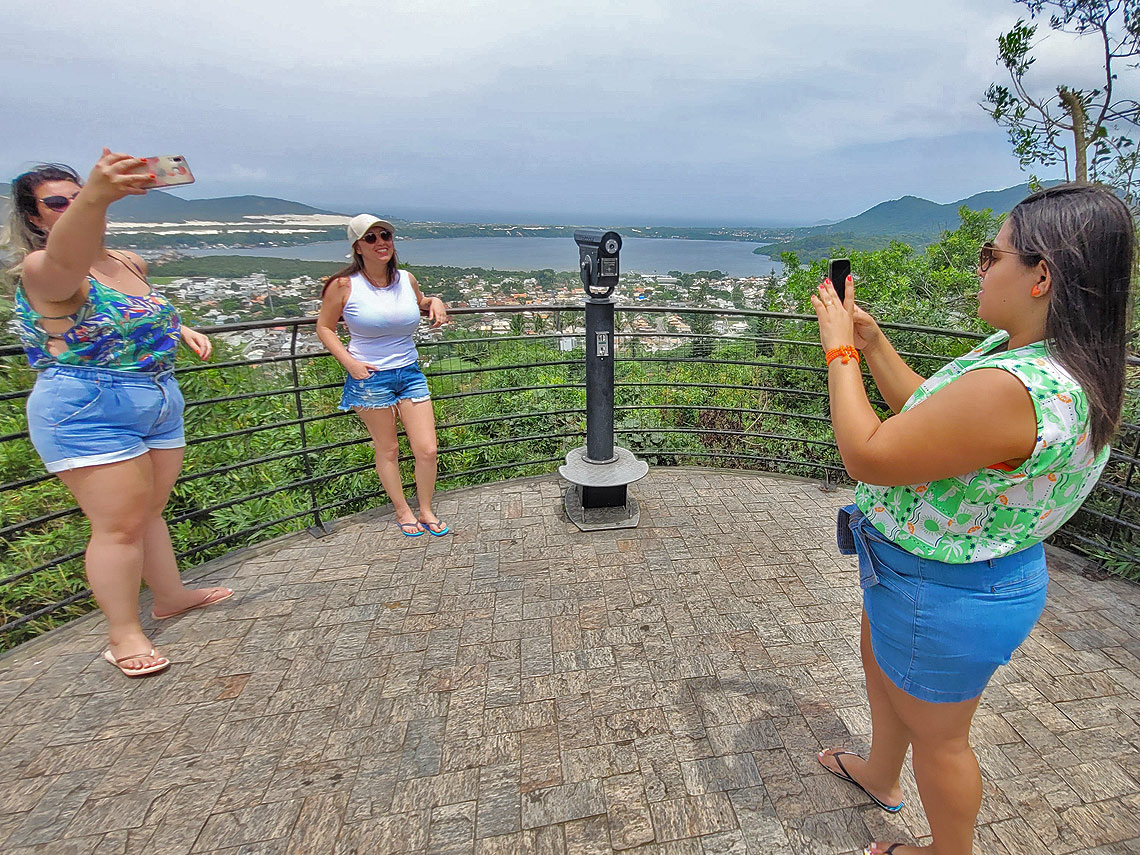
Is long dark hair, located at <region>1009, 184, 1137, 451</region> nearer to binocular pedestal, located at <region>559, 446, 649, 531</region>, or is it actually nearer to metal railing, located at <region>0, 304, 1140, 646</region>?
metal railing, located at <region>0, 304, 1140, 646</region>

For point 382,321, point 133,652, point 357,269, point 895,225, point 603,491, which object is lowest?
point 133,652

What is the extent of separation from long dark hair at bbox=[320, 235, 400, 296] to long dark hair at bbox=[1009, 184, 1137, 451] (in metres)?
2.65

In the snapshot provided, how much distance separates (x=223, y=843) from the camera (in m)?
1.66

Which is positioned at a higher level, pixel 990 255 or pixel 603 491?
pixel 990 255

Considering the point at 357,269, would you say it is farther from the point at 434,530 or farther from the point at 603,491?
the point at 603,491

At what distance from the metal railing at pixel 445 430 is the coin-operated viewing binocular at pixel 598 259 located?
58 cm

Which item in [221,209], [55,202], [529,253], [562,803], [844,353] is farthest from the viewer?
[529,253]

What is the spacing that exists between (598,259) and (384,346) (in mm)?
1193

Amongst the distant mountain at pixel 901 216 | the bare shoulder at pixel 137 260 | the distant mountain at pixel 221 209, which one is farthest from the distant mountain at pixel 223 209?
the distant mountain at pixel 901 216

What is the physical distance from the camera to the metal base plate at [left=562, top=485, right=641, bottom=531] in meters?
3.34

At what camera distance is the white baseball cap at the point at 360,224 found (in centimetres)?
279

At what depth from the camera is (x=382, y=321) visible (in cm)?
289

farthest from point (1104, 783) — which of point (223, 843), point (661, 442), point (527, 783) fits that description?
point (661, 442)

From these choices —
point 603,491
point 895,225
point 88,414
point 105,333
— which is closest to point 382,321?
point 105,333
